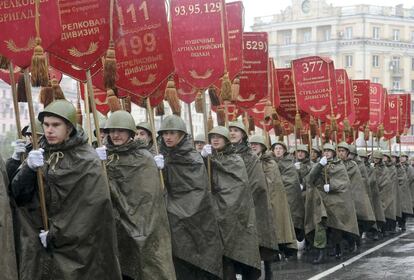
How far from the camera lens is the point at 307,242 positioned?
1442cm

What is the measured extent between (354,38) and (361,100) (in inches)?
2038

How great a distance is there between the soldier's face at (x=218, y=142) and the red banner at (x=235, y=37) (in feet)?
5.21

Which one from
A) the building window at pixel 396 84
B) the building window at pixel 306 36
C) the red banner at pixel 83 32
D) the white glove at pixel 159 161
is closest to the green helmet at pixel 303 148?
the white glove at pixel 159 161

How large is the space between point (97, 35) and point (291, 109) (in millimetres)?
7757

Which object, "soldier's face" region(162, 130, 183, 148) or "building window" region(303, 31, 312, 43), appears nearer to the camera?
"soldier's face" region(162, 130, 183, 148)

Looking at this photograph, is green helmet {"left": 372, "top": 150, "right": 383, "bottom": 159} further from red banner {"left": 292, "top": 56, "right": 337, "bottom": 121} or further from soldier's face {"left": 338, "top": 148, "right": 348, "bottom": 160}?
red banner {"left": 292, "top": 56, "right": 337, "bottom": 121}

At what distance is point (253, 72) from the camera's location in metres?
12.5

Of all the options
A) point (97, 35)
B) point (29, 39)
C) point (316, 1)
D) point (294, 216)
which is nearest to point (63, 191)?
point (29, 39)

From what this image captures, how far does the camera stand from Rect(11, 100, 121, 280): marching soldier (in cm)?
614

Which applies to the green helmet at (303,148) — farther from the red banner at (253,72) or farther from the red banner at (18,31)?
the red banner at (18,31)

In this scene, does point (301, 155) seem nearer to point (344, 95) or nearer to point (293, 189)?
point (293, 189)

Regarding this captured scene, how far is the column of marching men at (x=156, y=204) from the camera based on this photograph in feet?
20.4

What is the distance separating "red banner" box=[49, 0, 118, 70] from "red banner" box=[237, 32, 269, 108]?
483 cm

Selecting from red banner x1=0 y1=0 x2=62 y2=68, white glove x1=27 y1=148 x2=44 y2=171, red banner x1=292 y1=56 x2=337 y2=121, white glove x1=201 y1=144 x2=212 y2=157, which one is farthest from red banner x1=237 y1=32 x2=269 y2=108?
white glove x1=27 y1=148 x2=44 y2=171
